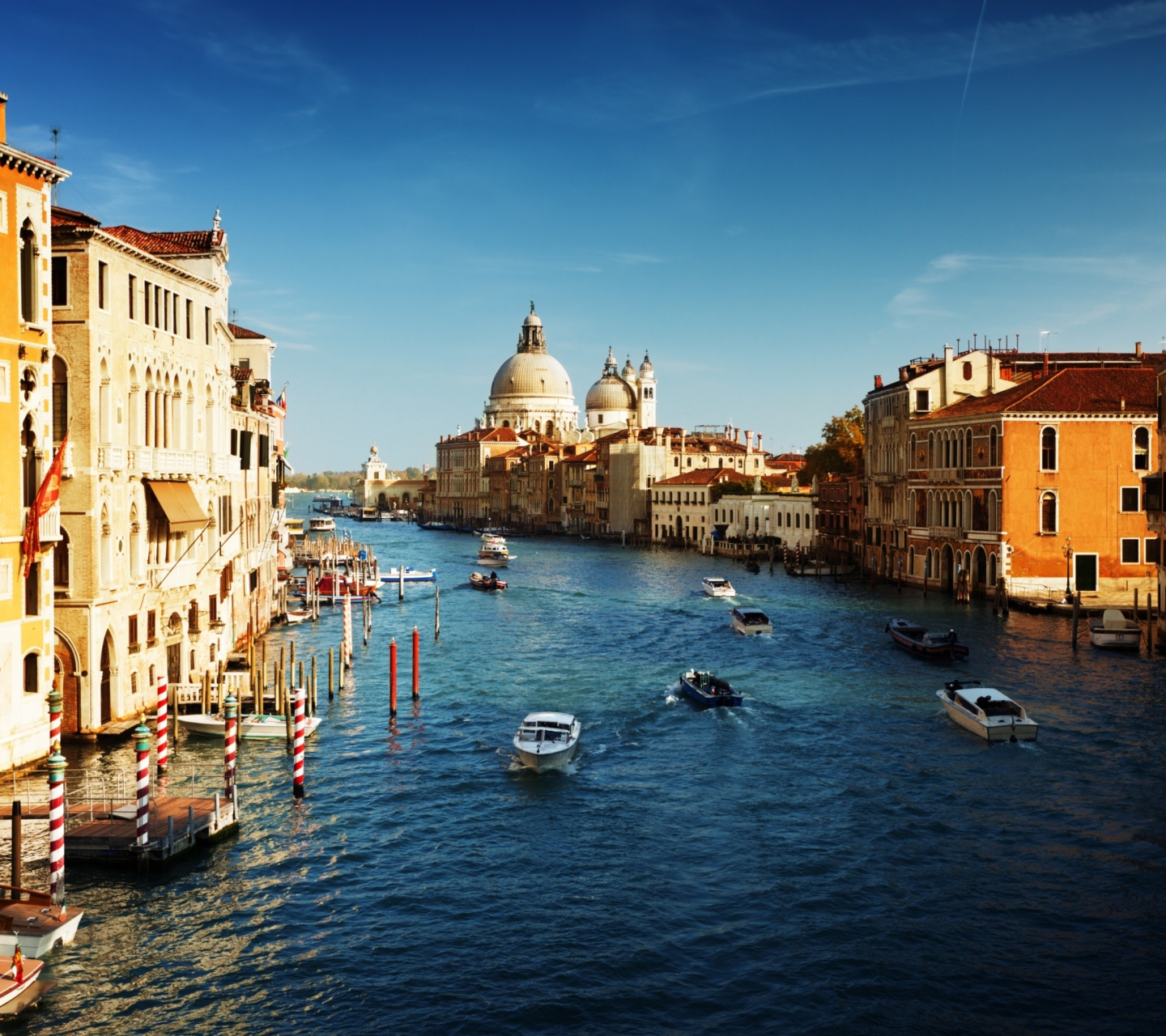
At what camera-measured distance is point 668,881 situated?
16.3m

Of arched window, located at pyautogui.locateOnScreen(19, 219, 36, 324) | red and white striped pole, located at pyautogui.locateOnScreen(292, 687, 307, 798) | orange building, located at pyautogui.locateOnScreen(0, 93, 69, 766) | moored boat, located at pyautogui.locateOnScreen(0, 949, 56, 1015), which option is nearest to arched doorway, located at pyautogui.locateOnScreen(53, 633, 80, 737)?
orange building, located at pyautogui.locateOnScreen(0, 93, 69, 766)

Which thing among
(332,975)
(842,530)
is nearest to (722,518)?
(842,530)

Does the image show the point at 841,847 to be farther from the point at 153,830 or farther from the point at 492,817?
the point at 153,830

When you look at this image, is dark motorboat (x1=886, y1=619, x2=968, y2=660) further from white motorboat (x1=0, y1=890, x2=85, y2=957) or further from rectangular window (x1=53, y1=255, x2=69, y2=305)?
white motorboat (x1=0, y1=890, x2=85, y2=957)

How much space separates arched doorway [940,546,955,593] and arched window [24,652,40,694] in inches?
1545

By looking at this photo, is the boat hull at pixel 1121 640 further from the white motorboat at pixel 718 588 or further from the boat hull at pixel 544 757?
the white motorboat at pixel 718 588

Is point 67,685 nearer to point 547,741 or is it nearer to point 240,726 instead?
point 240,726

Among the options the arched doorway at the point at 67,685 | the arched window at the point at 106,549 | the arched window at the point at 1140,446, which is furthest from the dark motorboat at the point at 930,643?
the arched doorway at the point at 67,685

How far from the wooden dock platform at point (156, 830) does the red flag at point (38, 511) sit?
14.0 feet

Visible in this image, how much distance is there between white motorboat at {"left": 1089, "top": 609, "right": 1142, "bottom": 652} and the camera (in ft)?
113

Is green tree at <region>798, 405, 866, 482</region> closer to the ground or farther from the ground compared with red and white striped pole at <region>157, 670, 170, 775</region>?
farther from the ground

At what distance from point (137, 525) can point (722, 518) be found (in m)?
68.8

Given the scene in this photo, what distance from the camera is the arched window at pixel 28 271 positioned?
18750 mm

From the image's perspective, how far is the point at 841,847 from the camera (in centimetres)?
1766
